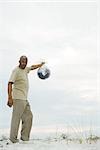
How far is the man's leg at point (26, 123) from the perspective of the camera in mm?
9484

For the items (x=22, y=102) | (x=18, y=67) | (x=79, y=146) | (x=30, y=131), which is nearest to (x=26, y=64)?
(x=18, y=67)

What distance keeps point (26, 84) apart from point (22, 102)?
389 mm

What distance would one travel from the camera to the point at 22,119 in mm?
9500

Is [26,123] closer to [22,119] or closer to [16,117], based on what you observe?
[22,119]

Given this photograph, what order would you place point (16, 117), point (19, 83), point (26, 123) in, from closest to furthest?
point (16, 117)
point (19, 83)
point (26, 123)

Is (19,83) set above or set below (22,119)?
above

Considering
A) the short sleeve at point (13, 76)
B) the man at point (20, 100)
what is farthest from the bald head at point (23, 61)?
the short sleeve at point (13, 76)

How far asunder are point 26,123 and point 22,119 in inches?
4.5

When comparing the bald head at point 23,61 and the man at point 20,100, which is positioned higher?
the bald head at point 23,61

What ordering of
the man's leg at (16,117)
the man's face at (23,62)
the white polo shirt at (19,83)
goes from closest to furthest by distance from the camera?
the man's leg at (16,117) < the white polo shirt at (19,83) < the man's face at (23,62)

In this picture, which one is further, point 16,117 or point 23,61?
point 23,61

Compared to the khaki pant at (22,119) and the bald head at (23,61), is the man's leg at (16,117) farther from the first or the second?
the bald head at (23,61)

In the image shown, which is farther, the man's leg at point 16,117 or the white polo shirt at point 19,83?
the white polo shirt at point 19,83

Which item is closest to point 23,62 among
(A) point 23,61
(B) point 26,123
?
(A) point 23,61
